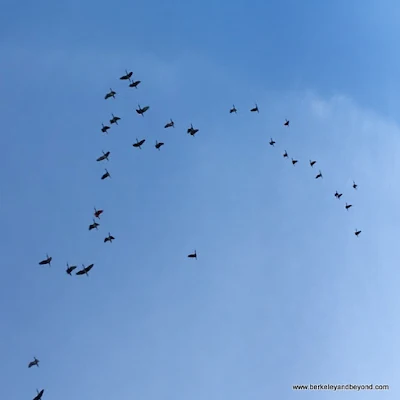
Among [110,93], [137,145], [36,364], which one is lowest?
[36,364]

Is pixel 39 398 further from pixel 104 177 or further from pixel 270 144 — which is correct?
pixel 270 144

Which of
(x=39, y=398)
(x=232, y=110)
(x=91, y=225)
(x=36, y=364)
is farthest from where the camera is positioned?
(x=232, y=110)

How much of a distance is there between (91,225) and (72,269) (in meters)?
15.7

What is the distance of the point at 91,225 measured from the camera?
17775 centimetres

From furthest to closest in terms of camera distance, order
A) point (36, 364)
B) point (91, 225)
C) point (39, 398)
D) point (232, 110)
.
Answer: point (232, 110), point (91, 225), point (36, 364), point (39, 398)

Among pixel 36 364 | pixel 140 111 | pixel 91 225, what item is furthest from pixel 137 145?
pixel 36 364

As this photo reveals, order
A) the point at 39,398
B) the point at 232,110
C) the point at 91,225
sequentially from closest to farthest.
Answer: the point at 39,398 < the point at 91,225 < the point at 232,110

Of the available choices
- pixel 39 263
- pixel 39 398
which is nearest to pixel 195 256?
pixel 39 263

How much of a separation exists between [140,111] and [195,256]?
140 ft

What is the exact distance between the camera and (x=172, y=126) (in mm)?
181875

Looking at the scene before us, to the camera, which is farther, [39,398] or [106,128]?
[106,128]

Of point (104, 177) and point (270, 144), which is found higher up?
point (270, 144)

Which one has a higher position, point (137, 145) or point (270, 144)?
point (270, 144)

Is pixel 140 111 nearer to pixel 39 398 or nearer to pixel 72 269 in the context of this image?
pixel 72 269
